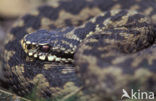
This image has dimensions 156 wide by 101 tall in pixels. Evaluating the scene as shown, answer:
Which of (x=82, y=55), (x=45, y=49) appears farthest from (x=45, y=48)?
(x=82, y=55)

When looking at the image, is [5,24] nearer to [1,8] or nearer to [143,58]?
[1,8]

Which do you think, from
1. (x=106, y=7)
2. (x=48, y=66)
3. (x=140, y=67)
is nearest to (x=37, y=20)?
(x=106, y=7)

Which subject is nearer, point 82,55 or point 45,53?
point 82,55

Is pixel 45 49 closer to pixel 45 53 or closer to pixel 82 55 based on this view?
pixel 45 53

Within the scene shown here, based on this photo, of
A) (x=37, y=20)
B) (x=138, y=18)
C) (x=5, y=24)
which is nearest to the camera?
(x=138, y=18)

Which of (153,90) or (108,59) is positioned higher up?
(108,59)

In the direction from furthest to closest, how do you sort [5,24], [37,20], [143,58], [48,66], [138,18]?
[5,24] → [37,20] → [138,18] → [48,66] → [143,58]

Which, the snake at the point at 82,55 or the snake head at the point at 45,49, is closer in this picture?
the snake at the point at 82,55
